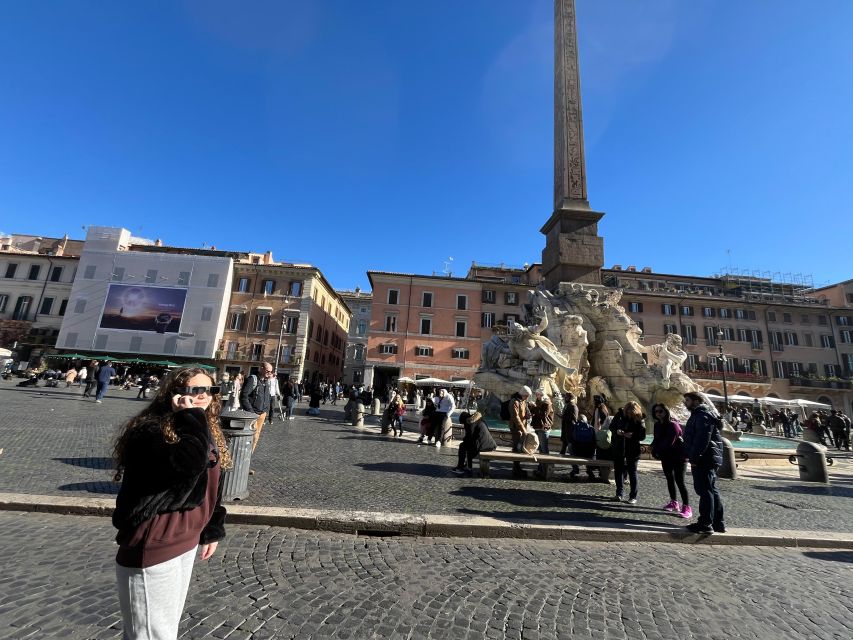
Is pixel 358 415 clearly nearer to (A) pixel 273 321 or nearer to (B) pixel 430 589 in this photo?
(B) pixel 430 589

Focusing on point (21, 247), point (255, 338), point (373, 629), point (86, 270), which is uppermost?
point (21, 247)

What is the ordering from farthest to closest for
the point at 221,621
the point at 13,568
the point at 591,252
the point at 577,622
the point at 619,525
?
the point at 591,252
the point at 619,525
the point at 13,568
the point at 577,622
the point at 221,621

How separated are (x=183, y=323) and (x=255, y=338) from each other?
5349 mm

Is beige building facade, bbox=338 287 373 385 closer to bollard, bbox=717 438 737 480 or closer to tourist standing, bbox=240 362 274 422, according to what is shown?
tourist standing, bbox=240 362 274 422

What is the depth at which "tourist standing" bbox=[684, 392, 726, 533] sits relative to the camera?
378cm

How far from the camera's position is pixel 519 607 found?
2.45 m

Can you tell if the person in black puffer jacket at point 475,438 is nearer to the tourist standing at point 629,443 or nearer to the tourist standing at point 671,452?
the tourist standing at point 629,443

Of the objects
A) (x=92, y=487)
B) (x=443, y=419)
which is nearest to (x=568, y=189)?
(x=443, y=419)

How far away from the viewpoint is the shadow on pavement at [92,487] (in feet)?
13.4

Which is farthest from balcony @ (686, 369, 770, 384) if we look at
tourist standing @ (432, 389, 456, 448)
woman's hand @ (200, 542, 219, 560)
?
woman's hand @ (200, 542, 219, 560)

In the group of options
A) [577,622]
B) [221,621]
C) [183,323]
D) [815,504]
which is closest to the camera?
[221,621]

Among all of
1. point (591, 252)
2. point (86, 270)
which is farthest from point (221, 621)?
point (86, 270)

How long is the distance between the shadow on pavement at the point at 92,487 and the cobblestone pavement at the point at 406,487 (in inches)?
0.4

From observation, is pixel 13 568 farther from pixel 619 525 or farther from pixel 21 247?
pixel 21 247
